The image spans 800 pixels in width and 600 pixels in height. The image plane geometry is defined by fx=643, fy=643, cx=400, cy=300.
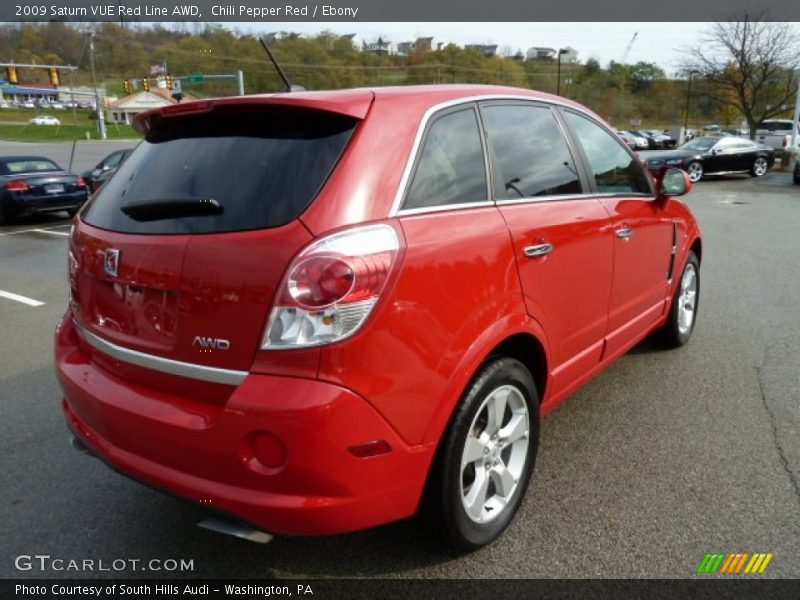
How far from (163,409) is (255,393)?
40cm

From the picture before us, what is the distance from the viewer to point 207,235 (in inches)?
82.7

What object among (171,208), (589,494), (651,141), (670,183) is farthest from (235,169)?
(651,141)

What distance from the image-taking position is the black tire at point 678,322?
452 centimetres

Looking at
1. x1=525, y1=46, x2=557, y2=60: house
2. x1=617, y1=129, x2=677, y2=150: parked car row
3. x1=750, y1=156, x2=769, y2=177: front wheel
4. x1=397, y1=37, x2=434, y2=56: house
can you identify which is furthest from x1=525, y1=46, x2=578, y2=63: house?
x1=750, y1=156, x2=769, y2=177: front wheel

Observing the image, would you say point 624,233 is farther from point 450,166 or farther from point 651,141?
point 651,141

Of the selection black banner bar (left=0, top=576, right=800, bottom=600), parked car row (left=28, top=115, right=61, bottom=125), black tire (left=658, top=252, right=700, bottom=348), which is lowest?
black banner bar (left=0, top=576, right=800, bottom=600)

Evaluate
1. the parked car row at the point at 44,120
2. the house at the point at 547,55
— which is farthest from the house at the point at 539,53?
the parked car row at the point at 44,120

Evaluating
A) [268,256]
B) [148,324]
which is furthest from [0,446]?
[268,256]

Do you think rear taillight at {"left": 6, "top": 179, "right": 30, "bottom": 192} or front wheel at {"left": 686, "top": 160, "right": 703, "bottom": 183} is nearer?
rear taillight at {"left": 6, "top": 179, "right": 30, "bottom": 192}

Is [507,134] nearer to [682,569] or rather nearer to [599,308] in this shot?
[599,308]

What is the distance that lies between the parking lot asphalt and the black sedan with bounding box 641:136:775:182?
17963mm

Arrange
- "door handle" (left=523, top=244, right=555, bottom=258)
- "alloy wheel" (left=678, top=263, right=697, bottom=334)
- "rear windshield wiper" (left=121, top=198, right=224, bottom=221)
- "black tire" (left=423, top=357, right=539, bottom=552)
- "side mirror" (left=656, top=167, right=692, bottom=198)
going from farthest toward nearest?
"alloy wheel" (left=678, top=263, right=697, bottom=334), "side mirror" (left=656, top=167, right=692, bottom=198), "door handle" (left=523, top=244, right=555, bottom=258), "black tire" (left=423, top=357, right=539, bottom=552), "rear windshield wiper" (left=121, top=198, right=224, bottom=221)

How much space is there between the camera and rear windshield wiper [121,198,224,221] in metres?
2.15

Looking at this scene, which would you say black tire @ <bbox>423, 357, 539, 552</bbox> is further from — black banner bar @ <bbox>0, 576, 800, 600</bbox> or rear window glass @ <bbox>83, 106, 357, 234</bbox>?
rear window glass @ <bbox>83, 106, 357, 234</bbox>
